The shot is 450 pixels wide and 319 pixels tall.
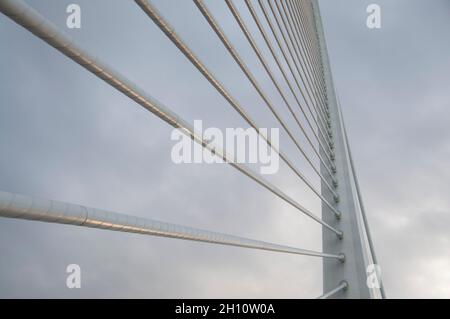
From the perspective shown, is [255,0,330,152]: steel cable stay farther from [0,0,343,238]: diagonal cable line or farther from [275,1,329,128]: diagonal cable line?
[0,0,343,238]: diagonal cable line

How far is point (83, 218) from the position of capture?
702mm

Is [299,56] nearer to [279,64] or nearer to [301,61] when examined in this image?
[301,61]

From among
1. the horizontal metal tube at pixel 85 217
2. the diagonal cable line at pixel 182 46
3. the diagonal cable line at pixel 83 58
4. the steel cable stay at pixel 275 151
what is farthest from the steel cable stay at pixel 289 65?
the horizontal metal tube at pixel 85 217

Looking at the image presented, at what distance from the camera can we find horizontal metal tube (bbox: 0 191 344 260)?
1.86 ft

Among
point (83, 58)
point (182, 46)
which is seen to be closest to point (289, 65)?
point (182, 46)

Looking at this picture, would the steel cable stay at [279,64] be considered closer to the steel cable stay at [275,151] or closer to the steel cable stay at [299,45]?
the steel cable stay at [275,151]

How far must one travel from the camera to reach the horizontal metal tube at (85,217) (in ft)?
1.86

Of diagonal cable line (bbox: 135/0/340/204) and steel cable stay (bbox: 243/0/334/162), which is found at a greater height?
steel cable stay (bbox: 243/0/334/162)

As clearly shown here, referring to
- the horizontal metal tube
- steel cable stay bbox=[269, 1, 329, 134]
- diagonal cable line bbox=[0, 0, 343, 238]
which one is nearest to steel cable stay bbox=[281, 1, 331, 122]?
steel cable stay bbox=[269, 1, 329, 134]

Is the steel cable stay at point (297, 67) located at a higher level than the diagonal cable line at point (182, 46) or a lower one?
higher

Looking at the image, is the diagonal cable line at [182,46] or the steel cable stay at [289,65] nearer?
the diagonal cable line at [182,46]
